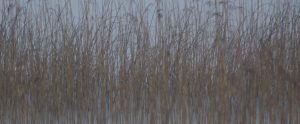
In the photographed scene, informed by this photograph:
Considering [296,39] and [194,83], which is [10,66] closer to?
[194,83]

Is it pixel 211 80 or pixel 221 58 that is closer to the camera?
pixel 221 58

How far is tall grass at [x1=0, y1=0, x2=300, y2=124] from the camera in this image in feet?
8.02

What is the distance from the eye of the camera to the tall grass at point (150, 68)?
2.44 meters

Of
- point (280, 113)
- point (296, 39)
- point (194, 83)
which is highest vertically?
point (296, 39)

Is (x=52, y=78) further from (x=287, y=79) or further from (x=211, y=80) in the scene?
(x=287, y=79)

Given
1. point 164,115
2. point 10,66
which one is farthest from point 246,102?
point 10,66

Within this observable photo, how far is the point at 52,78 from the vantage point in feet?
8.79

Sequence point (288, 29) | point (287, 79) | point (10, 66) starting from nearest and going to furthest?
point (287, 79)
point (288, 29)
point (10, 66)

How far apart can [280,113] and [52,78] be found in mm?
1283

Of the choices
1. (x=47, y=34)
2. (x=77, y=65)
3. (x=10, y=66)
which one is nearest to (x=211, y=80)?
(x=77, y=65)

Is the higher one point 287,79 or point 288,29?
point 288,29

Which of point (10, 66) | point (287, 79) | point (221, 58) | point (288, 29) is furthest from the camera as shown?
point (10, 66)

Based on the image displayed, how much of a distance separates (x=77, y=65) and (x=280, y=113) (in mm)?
1153

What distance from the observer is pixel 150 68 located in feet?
8.29
